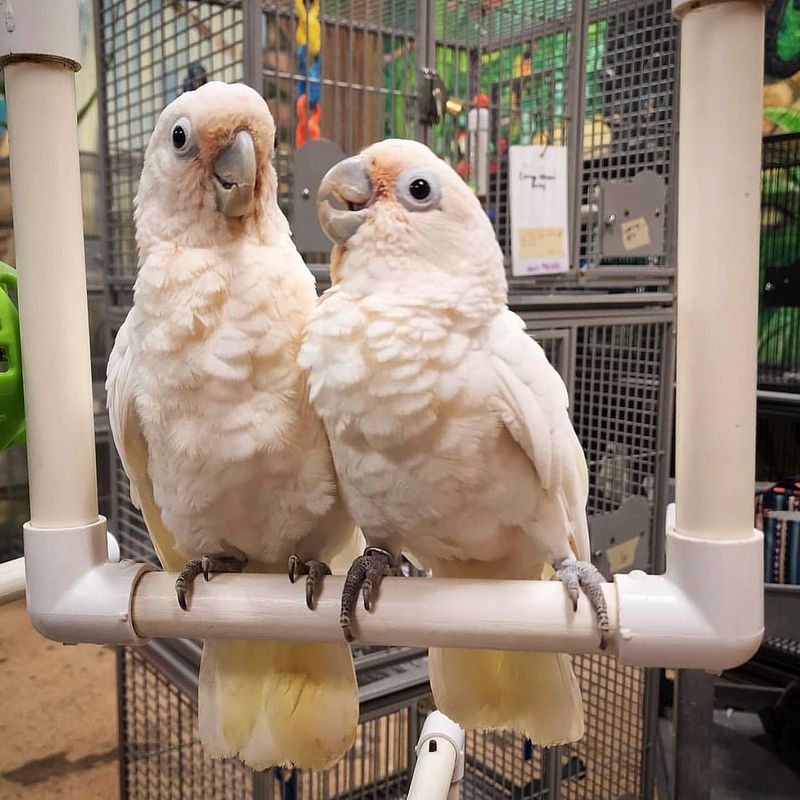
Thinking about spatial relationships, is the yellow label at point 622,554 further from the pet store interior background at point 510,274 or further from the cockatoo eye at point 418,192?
the cockatoo eye at point 418,192

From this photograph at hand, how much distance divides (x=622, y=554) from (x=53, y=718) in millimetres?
1613

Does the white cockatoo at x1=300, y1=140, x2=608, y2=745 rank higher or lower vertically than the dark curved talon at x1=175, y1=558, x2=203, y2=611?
higher

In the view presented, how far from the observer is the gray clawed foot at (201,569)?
62cm

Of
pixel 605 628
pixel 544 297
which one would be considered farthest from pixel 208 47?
pixel 605 628

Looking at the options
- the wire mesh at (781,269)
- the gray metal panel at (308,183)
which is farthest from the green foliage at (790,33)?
the gray metal panel at (308,183)

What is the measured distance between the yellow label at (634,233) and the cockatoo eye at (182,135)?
1.15m

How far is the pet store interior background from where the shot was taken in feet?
4.35

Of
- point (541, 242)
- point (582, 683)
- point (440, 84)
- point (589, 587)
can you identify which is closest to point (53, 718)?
point (582, 683)

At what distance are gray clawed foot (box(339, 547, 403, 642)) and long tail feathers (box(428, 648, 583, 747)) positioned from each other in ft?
0.46

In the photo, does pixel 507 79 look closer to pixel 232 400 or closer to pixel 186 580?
pixel 232 400

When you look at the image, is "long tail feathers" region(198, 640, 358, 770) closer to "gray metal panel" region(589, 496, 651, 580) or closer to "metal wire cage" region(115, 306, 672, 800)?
"metal wire cage" region(115, 306, 672, 800)

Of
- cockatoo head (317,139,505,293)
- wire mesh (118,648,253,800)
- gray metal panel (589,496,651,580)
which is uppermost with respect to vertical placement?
cockatoo head (317,139,505,293)

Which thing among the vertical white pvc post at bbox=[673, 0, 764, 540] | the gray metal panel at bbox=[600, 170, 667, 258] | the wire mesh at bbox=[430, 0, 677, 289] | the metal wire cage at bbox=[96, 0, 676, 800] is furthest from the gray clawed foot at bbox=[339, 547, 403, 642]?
the gray metal panel at bbox=[600, 170, 667, 258]

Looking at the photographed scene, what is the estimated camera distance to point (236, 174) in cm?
64
